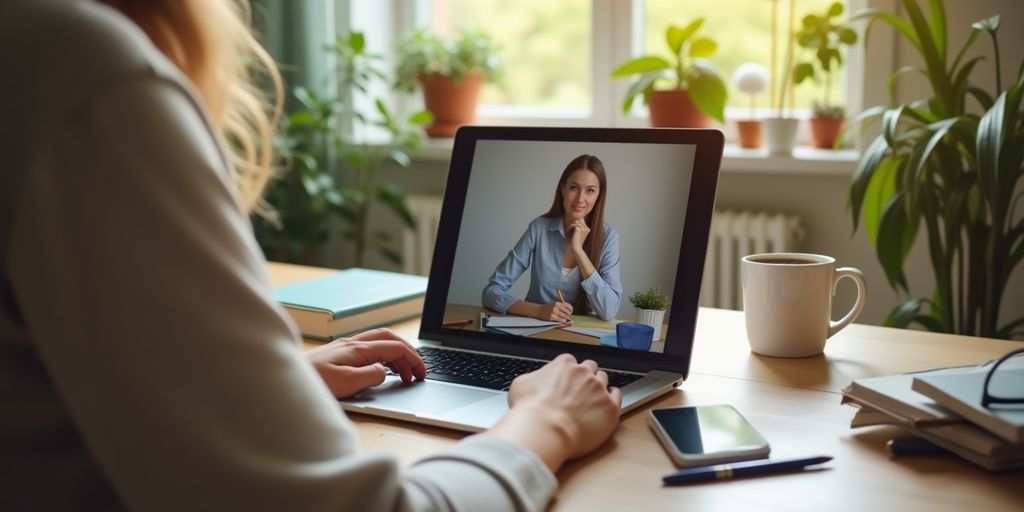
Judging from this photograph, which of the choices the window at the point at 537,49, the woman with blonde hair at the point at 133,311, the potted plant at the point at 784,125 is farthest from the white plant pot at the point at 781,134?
the woman with blonde hair at the point at 133,311

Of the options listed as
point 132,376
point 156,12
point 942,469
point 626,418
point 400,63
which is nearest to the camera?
point 132,376

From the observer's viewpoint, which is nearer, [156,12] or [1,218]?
[1,218]

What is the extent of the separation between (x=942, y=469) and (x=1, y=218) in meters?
0.69

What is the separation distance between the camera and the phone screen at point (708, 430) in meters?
0.83

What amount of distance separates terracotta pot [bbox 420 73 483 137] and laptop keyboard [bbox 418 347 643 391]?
1.81m

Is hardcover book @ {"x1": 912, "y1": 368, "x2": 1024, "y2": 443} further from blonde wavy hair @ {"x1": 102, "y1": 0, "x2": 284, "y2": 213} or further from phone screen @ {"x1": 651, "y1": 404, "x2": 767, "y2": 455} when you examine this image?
blonde wavy hair @ {"x1": 102, "y1": 0, "x2": 284, "y2": 213}

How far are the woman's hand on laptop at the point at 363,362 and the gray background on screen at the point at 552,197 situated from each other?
5.7 inches

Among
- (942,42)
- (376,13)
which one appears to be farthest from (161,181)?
(376,13)

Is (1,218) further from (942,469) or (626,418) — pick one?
(942,469)

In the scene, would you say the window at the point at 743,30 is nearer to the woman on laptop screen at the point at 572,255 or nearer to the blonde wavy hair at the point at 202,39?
the woman on laptop screen at the point at 572,255

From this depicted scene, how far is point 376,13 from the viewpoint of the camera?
3.11 metres

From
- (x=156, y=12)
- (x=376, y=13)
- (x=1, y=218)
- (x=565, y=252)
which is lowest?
(x=565, y=252)

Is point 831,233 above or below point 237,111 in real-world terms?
below

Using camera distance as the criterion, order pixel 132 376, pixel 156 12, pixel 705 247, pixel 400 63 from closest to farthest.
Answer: pixel 132 376 < pixel 156 12 < pixel 705 247 < pixel 400 63
